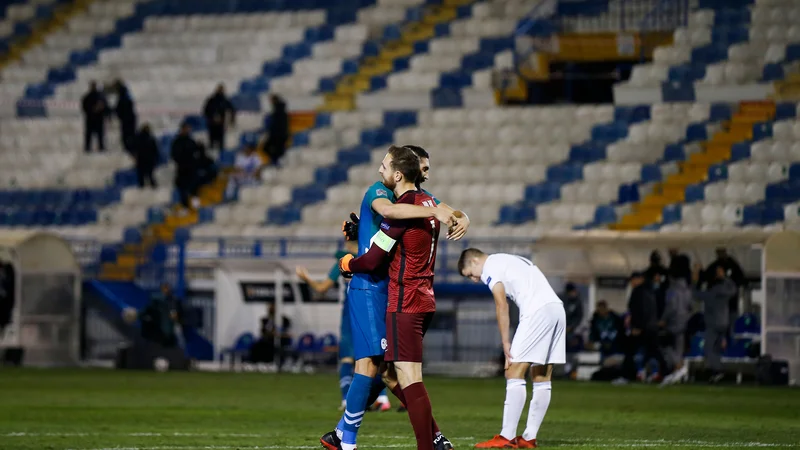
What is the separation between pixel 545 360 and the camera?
38.5 feet

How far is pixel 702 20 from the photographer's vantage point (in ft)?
106

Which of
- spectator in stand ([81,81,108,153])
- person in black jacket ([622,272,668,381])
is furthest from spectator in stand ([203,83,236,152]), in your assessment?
person in black jacket ([622,272,668,381])

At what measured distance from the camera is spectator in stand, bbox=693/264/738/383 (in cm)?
2259

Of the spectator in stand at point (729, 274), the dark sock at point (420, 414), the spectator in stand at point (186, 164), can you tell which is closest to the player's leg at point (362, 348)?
the dark sock at point (420, 414)

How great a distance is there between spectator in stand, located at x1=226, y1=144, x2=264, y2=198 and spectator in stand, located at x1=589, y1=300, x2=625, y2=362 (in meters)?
11.4

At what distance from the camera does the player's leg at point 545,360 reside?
11625 mm

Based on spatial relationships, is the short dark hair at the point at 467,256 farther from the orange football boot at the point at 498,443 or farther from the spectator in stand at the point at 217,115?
the spectator in stand at the point at 217,115

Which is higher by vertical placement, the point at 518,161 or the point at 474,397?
the point at 518,161

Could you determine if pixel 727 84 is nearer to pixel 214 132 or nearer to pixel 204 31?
pixel 214 132

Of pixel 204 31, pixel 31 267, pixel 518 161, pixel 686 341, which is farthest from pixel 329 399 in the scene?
pixel 204 31

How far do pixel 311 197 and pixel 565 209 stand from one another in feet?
19.4

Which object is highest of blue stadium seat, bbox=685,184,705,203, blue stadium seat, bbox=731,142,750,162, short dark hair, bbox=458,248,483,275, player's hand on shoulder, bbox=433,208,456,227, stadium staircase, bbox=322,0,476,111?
stadium staircase, bbox=322,0,476,111

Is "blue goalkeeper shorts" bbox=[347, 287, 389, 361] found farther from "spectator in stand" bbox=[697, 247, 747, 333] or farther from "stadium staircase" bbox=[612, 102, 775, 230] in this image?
"stadium staircase" bbox=[612, 102, 775, 230]

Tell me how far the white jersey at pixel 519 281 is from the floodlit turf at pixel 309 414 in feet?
3.75
